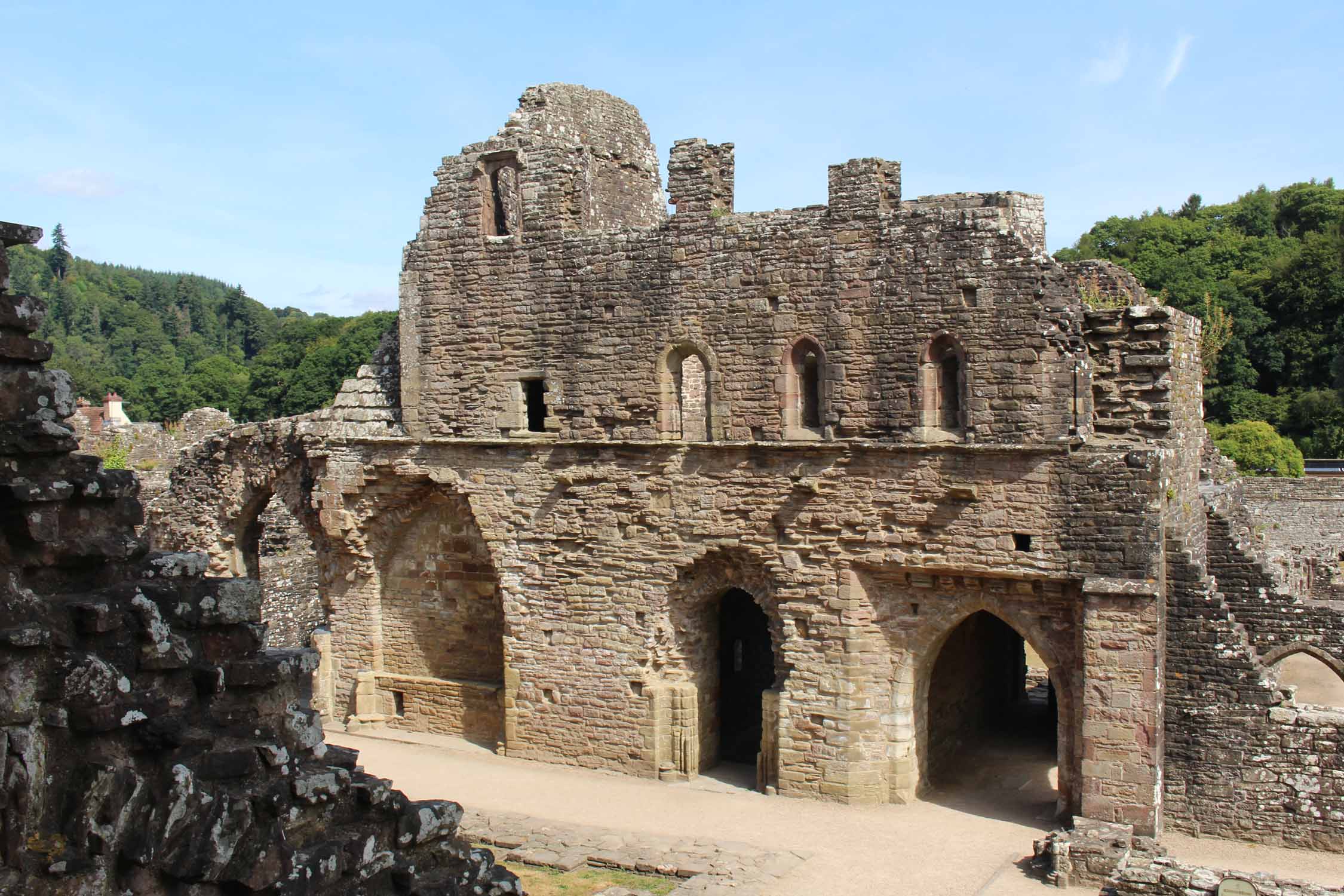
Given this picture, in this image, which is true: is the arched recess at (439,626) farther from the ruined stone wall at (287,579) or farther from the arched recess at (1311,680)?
the arched recess at (1311,680)

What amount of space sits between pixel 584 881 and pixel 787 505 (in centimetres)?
454

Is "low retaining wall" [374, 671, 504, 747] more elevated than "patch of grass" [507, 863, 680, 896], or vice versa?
"low retaining wall" [374, 671, 504, 747]

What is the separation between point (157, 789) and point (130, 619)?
719 millimetres

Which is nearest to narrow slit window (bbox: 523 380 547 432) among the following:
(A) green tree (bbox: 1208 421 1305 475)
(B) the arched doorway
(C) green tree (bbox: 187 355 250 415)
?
(B) the arched doorway

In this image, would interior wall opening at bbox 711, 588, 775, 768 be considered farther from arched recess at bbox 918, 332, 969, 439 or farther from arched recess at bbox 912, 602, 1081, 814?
arched recess at bbox 918, 332, 969, 439

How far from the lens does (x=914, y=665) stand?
13.8 m

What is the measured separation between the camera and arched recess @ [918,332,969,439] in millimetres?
13141

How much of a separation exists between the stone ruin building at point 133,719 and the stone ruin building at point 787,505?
26.9ft

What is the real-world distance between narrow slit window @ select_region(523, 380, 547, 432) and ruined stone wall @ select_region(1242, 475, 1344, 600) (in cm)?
1536

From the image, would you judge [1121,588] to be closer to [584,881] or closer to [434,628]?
[584,881]

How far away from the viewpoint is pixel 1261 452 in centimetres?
3466

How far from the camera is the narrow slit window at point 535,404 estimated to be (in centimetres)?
1556

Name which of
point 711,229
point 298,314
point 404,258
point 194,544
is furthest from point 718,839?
point 298,314

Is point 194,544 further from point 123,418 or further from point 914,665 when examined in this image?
point 123,418
